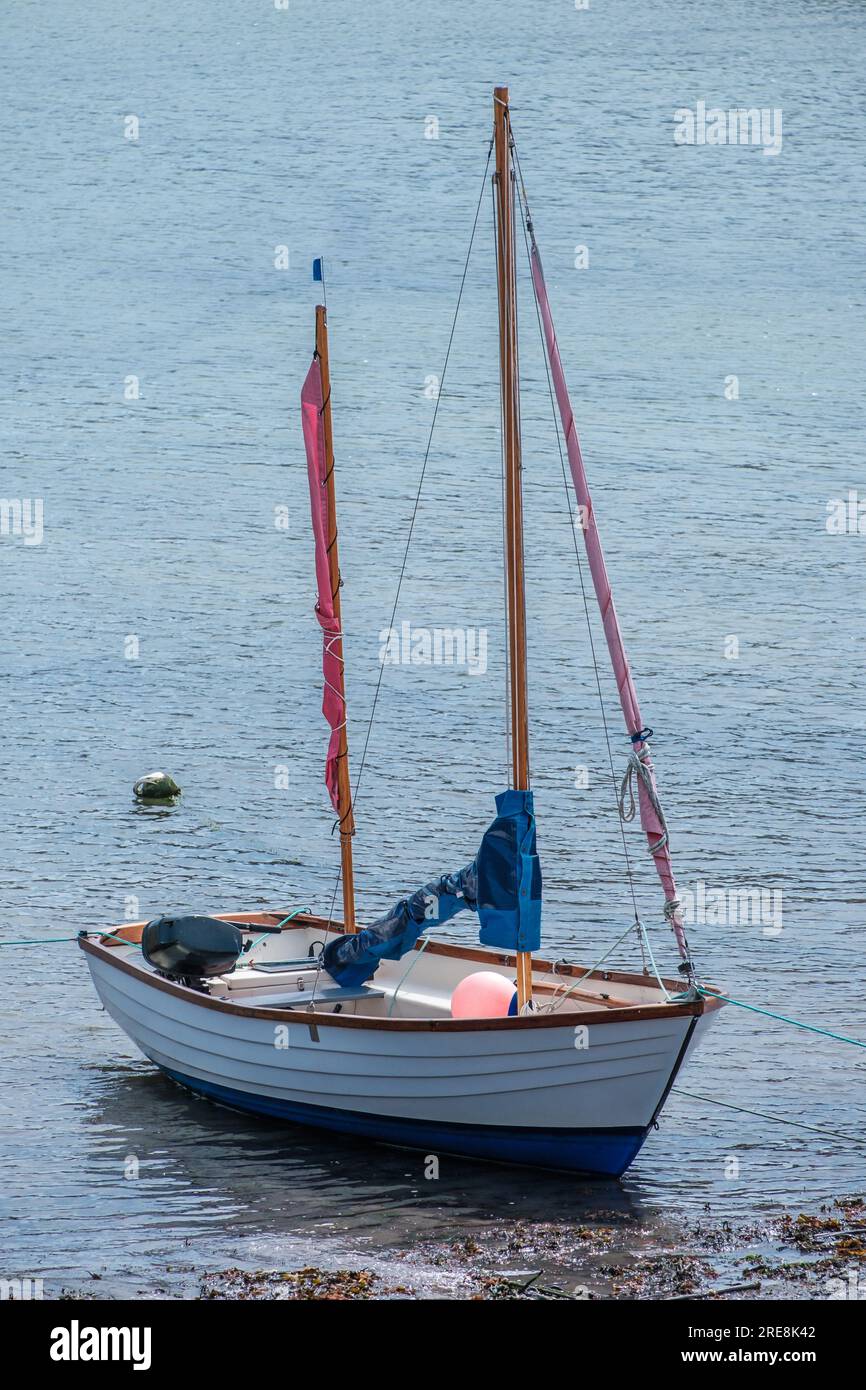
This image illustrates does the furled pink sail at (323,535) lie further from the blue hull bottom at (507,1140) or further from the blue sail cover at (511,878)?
the blue hull bottom at (507,1140)

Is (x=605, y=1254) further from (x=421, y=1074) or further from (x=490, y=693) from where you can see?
(x=490, y=693)

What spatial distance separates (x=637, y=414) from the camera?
65125mm

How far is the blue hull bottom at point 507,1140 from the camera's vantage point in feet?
59.7

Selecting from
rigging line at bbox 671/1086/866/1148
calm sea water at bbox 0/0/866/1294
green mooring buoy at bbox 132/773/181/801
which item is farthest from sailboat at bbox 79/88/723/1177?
green mooring buoy at bbox 132/773/181/801

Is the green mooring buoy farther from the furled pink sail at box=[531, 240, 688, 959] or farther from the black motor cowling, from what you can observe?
the furled pink sail at box=[531, 240, 688, 959]

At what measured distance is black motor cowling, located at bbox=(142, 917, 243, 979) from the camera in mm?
20219

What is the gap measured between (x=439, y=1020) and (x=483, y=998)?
1192 mm

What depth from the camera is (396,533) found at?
54562 mm

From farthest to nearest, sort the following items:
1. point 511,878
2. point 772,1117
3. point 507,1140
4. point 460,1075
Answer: point 772,1117
point 511,878
point 507,1140
point 460,1075

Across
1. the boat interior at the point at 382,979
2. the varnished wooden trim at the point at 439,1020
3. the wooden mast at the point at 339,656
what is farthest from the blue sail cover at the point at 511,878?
the wooden mast at the point at 339,656

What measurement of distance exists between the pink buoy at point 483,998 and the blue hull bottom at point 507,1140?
44.5 inches

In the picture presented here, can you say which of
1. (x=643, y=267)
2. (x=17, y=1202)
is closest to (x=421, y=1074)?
(x=17, y=1202)

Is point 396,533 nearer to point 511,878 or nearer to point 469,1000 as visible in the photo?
point 469,1000

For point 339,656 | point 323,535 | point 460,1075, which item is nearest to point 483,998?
point 460,1075
